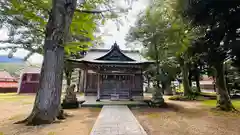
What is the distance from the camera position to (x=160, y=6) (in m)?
10.5

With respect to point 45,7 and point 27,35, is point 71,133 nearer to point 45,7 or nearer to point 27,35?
point 45,7

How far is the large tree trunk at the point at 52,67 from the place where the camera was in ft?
17.9

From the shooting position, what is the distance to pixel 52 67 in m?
5.68

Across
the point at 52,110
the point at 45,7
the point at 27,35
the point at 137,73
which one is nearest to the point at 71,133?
the point at 52,110

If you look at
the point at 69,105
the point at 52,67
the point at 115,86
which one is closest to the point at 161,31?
the point at 115,86

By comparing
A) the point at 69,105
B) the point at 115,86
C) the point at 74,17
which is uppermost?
the point at 74,17

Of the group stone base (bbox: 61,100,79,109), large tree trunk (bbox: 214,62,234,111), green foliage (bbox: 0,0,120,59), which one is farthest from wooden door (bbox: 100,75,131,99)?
large tree trunk (bbox: 214,62,234,111)

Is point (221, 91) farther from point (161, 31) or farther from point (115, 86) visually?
point (115, 86)

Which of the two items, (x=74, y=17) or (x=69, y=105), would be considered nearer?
(x=74, y=17)

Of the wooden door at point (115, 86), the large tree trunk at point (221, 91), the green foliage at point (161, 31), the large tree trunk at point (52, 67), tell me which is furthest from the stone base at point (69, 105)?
the large tree trunk at point (221, 91)

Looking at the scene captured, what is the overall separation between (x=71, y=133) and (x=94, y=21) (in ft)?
18.7

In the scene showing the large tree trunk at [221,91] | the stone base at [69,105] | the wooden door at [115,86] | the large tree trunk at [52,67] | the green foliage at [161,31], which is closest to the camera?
the large tree trunk at [52,67]

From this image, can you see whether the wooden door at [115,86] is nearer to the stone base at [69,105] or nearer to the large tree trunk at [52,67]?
the stone base at [69,105]

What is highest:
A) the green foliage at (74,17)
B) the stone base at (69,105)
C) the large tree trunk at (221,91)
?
the green foliage at (74,17)
